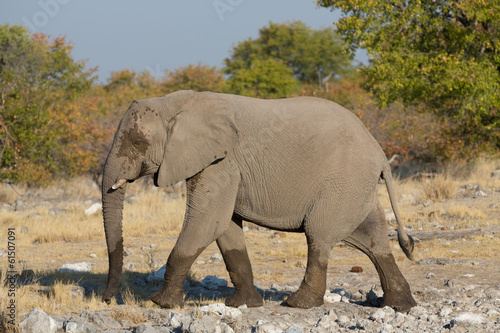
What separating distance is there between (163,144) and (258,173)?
1.03m

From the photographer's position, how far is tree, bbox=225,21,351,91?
48.8 m

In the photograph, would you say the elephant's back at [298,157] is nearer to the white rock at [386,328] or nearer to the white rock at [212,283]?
the white rock at [386,328]

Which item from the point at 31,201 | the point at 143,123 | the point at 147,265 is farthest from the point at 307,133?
the point at 31,201

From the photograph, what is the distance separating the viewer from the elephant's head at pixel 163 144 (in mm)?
7129

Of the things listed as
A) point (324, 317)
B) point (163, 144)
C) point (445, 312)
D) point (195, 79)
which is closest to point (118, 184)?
point (163, 144)

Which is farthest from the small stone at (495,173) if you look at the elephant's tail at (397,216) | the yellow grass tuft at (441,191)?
the elephant's tail at (397,216)

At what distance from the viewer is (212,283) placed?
29.3 ft

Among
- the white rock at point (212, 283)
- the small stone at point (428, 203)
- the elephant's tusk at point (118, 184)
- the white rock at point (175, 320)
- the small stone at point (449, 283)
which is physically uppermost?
the small stone at point (428, 203)

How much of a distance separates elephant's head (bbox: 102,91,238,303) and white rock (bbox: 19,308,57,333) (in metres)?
1.12

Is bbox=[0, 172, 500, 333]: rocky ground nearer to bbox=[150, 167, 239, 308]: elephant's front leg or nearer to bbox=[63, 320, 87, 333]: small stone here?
bbox=[63, 320, 87, 333]: small stone

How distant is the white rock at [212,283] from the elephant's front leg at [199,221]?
1.66 m

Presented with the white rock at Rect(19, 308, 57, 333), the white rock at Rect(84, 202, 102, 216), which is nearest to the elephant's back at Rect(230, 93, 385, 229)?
the white rock at Rect(19, 308, 57, 333)

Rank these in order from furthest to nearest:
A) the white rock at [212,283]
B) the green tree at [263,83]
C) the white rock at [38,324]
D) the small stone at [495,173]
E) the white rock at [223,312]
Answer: the green tree at [263,83]
the small stone at [495,173]
the white rock at [212,283]
the white rock at [223,312]
the white rock at [38,324]

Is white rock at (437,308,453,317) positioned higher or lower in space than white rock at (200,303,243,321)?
higher
